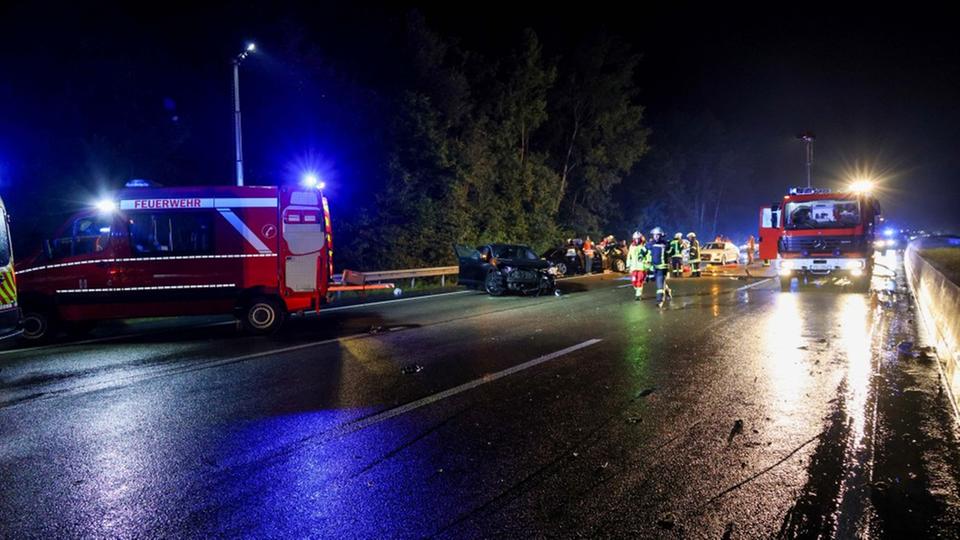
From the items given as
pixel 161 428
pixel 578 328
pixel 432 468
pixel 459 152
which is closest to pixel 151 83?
pixel 459 152

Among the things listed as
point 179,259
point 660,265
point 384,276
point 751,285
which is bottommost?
point 751,285

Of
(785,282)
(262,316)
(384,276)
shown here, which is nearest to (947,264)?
(785,282)

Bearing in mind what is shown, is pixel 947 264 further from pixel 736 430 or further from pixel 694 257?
pixel 736 430

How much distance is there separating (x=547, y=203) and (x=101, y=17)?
22465mm

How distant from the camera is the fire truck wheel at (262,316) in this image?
1120 cm

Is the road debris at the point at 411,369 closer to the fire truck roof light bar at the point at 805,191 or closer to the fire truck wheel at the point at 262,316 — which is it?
the fire truck wheel at the point at 262,316

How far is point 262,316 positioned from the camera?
1128 cm

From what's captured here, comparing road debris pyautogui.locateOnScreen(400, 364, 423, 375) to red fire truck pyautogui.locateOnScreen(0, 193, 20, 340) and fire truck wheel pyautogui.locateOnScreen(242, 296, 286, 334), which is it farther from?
red fire truck pyautogui.locateOnScreen(0, 193, 20, 340)

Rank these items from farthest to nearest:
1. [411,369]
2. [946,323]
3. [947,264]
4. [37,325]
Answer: [947,264]
[37,325]
[946,323]
[411,369]

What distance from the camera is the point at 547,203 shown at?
117 ft

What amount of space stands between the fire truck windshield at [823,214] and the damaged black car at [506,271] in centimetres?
732

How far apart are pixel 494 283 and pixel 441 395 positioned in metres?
11.4

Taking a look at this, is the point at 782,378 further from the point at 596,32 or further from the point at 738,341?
the point at 596,32

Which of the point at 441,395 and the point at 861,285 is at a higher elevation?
the point at 861,285
